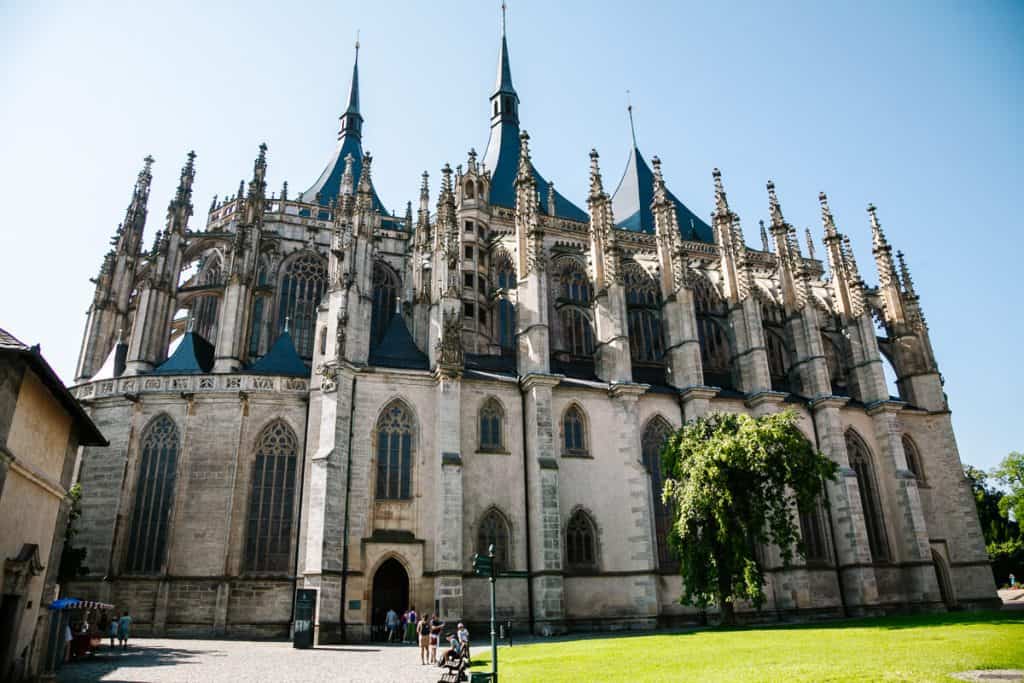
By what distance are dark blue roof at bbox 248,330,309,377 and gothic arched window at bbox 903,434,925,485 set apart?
3035 cm

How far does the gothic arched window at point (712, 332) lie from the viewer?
35941 mm

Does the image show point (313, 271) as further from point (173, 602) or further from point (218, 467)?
point (173, 602)

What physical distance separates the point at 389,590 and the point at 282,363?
35.1 feet

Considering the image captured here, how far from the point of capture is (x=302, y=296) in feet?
118

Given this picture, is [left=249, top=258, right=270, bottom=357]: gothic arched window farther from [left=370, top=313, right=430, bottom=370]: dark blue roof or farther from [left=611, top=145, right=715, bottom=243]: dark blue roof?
[left=611, top=145, right=715, bottom=243]: dark blue roof

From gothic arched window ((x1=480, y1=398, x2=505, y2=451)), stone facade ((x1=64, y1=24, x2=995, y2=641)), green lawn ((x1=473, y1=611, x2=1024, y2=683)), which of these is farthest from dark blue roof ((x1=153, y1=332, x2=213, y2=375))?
green lawn ((x1=473, y1=611, x2=1024, y2=683))

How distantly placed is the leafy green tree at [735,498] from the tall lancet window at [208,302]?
23.8m

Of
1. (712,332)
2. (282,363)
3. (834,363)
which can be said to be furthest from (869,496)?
(282,363)

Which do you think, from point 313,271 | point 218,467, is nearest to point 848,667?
point 218,467

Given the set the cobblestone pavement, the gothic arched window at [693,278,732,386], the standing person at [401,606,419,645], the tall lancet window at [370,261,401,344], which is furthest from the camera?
the tall lancet window at [370,261,401,344]

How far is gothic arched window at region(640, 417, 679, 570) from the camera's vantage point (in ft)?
90.6

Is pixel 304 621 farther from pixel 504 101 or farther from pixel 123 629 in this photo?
pixel 504 101

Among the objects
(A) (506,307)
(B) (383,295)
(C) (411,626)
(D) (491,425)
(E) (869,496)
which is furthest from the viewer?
(B) (383,295)

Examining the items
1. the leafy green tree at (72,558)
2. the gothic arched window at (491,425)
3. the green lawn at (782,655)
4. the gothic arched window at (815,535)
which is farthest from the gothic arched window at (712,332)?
the leafy green tree at (72,558)
